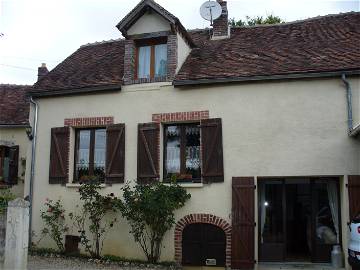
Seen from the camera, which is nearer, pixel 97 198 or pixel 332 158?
pixel 332 158

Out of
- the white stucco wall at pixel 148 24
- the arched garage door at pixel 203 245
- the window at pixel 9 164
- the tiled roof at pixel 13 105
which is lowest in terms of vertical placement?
the arched garage door at pixel 203 245

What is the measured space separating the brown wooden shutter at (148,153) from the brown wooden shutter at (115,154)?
54cm

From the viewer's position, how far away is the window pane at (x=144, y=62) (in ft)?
42.7

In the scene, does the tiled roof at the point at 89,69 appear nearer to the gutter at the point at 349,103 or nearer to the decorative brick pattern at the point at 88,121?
the decorative brick pattern at the point at 88,121

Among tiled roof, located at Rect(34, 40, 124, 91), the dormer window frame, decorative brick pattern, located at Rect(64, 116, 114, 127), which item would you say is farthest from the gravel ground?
the dormer window frame

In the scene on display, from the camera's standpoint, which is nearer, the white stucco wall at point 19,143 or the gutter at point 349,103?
the gutter at point 349,103

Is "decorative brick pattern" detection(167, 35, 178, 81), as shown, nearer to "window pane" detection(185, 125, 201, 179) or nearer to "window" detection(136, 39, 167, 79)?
"window" detection(136, 39, 167, 79)

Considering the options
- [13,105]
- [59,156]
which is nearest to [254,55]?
[59,156]

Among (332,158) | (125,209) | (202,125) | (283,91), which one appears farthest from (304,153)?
(125,209)

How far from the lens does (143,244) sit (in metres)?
12.0

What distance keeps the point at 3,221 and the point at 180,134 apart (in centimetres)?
542

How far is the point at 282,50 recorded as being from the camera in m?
12.9

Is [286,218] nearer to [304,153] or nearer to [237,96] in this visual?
[304,153]

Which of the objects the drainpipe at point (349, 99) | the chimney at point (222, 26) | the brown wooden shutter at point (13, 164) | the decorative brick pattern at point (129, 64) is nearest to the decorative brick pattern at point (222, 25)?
the chimney at point (222, 26)
